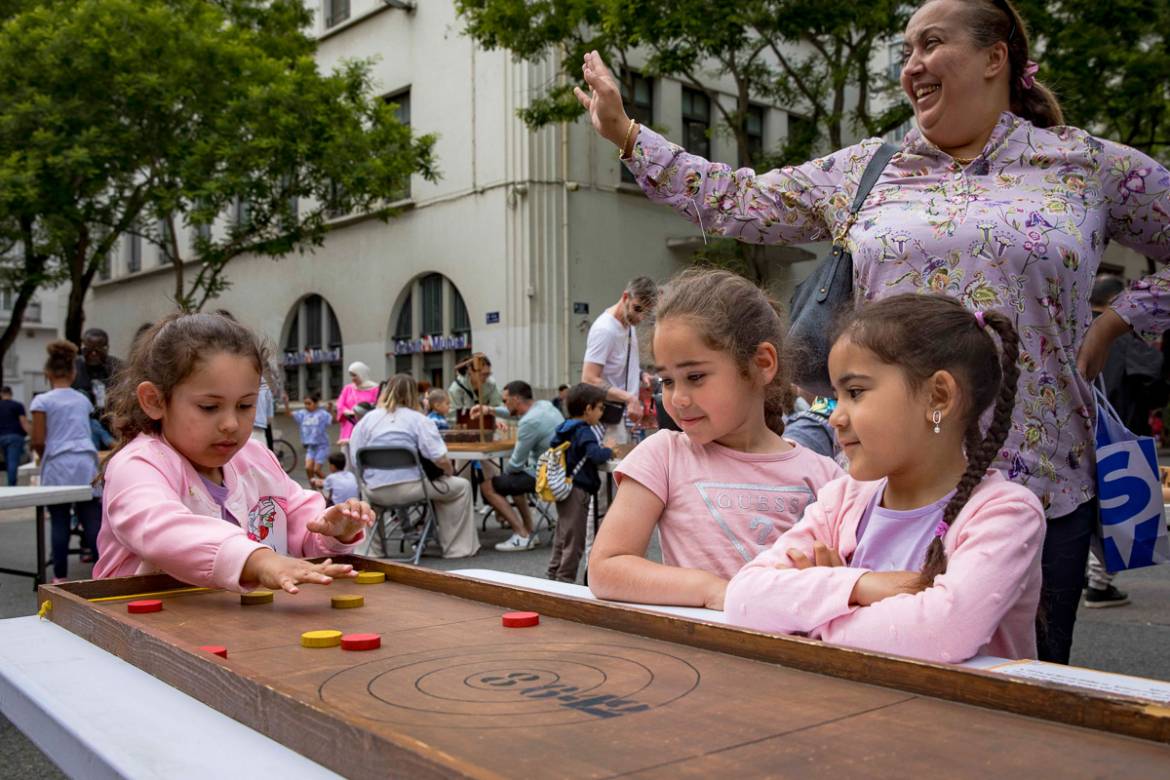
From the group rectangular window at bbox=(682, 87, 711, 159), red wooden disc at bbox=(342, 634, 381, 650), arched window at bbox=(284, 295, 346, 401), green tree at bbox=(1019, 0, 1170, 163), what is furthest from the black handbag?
arched window at bbox=(284, 295, 346, 401)

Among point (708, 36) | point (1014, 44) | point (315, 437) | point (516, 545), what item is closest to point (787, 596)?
point (1014, 44)

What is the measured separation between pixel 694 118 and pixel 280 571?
1977 cm

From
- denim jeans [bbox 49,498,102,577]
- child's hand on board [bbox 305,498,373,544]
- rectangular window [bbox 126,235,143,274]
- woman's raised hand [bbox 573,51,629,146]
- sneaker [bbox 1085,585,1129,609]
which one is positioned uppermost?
rectangular window [bbox 126,235,143,274]

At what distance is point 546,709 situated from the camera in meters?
1.12

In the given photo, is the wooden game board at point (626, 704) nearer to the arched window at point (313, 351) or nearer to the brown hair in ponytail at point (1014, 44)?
the brown hair in ponytail at point (1014, 44)

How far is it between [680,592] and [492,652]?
0.49 metres

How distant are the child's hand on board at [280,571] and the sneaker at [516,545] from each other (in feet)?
22.3

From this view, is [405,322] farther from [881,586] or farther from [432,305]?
[881,586]

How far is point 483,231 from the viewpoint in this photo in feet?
63.4

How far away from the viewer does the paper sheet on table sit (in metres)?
1.07

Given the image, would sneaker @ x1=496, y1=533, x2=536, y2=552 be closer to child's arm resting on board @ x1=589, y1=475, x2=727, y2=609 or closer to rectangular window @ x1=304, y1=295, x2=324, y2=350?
child's arm resting on board @ x1=589, y1=475, x2=727, y2=609

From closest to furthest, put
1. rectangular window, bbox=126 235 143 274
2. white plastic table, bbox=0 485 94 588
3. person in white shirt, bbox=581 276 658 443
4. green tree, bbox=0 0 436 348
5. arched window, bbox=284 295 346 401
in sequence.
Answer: white plastic table, bbox=0 485 94 588 → person in white shirt, bbox=581 276 658 443 → green tree, bbox=0 0 436 348 → arched window, bbox=284 295 346 401 → rectangular window, bbox=126 235 143 274

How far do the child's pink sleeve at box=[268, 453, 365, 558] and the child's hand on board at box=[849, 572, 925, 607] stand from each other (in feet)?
4.31

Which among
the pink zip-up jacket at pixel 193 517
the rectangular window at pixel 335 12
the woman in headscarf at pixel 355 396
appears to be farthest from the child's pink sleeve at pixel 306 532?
the rectangular window at pixel 335 12
